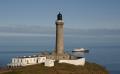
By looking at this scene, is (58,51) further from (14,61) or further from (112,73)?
(112,73)

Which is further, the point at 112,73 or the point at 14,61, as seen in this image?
the point at 112,73

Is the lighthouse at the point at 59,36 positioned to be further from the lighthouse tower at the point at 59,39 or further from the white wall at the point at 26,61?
the white wall at the point at 26,61

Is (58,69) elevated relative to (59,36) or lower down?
lower down

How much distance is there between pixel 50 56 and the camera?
58.9 meters

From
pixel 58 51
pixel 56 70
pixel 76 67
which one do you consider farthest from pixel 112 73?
pixel 56 70

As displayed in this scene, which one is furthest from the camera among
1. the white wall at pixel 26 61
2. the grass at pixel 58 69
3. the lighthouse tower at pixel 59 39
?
the lighthouse tower at pixel 59 39

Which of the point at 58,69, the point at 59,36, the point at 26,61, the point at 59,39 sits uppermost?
the point at 59,36

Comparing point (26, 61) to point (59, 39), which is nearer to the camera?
point (26, 61)

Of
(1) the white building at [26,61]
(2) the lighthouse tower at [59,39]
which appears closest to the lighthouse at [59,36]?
(2) the lighthouse tower at [59,39]

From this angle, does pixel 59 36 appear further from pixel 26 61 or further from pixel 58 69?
pixel 58 69

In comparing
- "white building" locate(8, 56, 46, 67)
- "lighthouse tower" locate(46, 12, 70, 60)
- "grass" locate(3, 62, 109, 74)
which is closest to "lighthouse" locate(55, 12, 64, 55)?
"lighthouse tower" locate(46, 12, 70, 60)

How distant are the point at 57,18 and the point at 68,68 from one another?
12855 mm

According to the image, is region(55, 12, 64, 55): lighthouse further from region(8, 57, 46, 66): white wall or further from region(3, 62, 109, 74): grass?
region(3, 62, 109, 74): grass

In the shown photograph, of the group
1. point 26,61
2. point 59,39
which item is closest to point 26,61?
point 26,61
